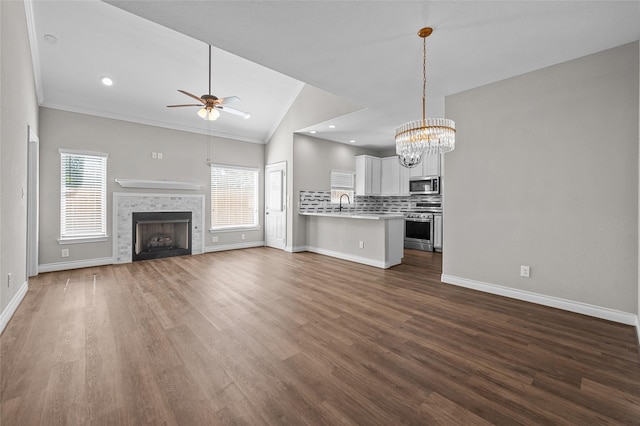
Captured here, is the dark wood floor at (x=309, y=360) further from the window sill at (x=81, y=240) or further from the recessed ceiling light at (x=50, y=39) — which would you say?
the recessed ceiling light at (x=50, y=39)

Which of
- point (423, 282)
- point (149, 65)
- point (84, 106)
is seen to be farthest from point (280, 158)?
point (423, 282)

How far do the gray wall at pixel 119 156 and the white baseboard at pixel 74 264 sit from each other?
0.16 ft

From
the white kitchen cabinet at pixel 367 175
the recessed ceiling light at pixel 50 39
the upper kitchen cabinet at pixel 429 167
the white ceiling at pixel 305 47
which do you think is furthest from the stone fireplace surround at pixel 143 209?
the upper kitchen cabinet at pixel 429 167

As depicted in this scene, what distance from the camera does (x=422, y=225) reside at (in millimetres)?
6945

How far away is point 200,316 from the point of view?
283 cm

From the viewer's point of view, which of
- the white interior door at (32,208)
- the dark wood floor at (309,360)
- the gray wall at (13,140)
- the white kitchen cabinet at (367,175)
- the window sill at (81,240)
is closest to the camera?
the dark wood floor at (309,360)

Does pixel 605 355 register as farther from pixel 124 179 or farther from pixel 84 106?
pixel 84 106

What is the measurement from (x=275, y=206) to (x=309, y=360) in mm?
5149

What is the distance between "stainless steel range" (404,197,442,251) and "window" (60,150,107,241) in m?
6.58

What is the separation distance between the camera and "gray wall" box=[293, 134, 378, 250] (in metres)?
6.47

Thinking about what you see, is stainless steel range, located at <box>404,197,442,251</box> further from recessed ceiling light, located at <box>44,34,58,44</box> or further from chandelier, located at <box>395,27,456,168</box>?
recessed ceiling light, located at <box>44,34,58,44</box>

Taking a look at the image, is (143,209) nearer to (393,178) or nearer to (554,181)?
(393,178)

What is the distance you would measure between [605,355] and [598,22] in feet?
8.91

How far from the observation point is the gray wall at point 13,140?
245cm
